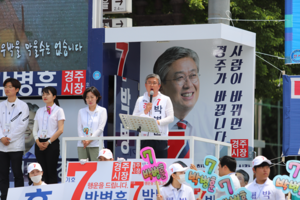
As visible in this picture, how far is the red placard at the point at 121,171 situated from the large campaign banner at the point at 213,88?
10.7ft

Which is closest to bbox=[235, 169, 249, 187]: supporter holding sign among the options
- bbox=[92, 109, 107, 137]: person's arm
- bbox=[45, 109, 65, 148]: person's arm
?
bbox=[92, 109, 107, 137]: person's arm

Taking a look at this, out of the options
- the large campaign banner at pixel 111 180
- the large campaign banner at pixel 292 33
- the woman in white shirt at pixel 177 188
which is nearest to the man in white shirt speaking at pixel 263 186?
the woman in white shirt at pixel 177 188

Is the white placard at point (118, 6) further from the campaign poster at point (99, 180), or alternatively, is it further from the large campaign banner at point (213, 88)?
the campaign poster at point (99, 180)

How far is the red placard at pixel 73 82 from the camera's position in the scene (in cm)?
1056

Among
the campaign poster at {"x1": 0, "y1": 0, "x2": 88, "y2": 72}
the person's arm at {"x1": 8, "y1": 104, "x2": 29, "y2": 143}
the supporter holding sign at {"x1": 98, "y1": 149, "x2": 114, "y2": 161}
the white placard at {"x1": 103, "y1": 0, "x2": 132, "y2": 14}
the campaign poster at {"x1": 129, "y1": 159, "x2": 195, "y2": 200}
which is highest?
the white placard at {"x1": 103, "y1": 0, "x2": 132, "y2": 14}

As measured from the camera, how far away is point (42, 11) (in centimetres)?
1105

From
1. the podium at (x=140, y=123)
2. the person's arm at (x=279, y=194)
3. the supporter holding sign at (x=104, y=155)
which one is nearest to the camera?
the person's arm at (x=279, y=194)

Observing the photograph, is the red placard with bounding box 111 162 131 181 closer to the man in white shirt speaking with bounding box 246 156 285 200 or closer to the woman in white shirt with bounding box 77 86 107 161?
the woman in white shirt with bounding box 77 86 107 161

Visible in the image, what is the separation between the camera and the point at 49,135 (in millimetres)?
9180

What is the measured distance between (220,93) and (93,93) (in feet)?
9.93

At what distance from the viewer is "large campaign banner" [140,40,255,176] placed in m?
11.0

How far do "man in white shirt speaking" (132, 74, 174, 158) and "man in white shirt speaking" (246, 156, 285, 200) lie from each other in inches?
66.2

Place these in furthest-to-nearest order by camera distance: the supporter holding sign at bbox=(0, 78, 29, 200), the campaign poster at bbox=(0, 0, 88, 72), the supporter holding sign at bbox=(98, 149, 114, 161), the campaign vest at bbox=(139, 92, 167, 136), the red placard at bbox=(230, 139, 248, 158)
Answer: the red placard at bbox=(230, 139, 248, 158)
the campaign poster at bbox=(0, 0, 88, 72)
the supporter holding sign at bbox=(0, 78, 29, 200)
the campaign vest at bbox=(139, 92, 167, 136)
the supporter holding sign at bbox=(98, 149, 114, 161)

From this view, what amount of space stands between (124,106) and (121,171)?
9.64 feet
